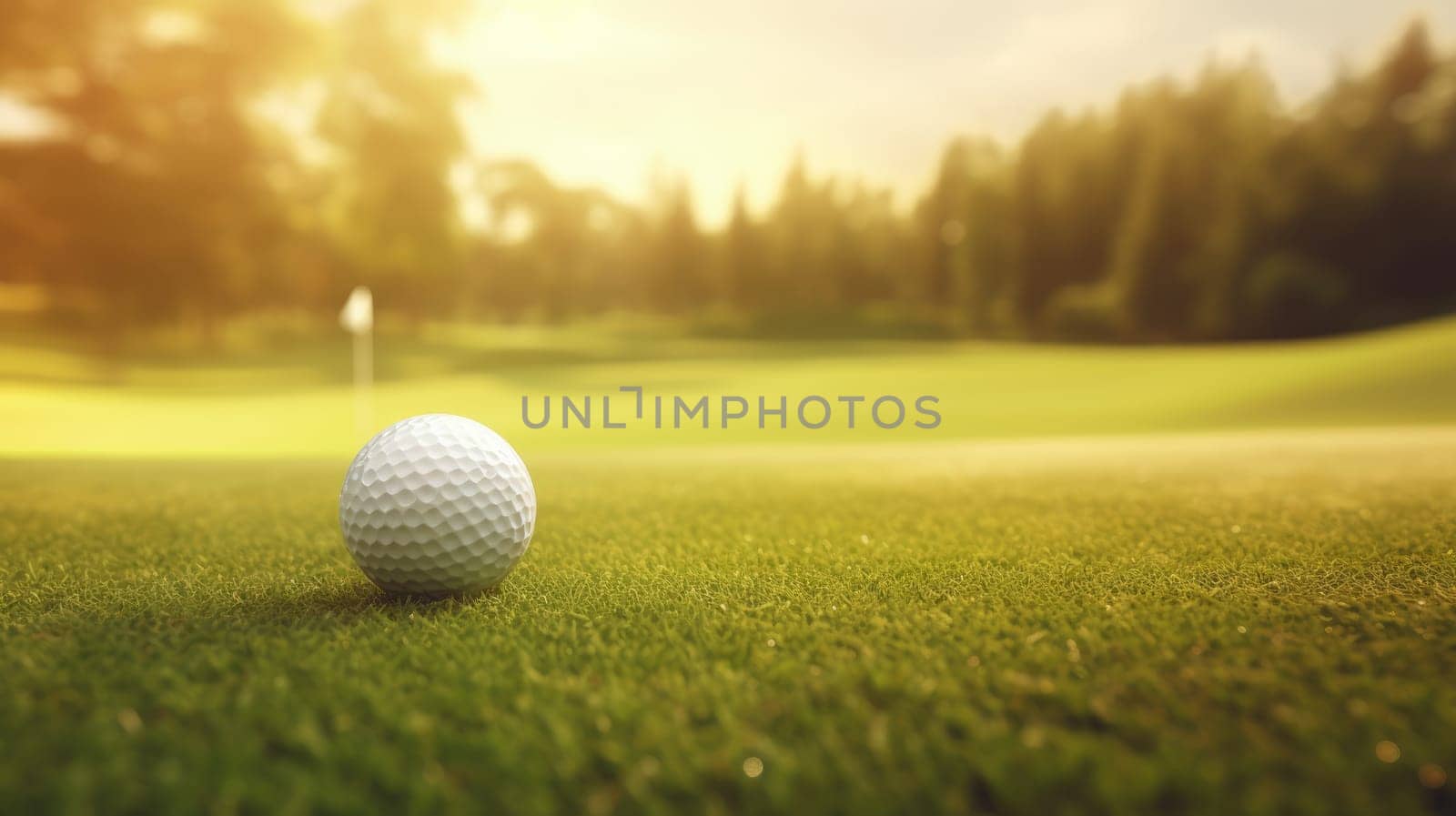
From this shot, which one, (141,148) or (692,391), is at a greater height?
(141,148)

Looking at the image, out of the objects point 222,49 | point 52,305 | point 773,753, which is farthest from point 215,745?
point 52,305

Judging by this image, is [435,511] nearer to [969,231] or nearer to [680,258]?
[969,231]

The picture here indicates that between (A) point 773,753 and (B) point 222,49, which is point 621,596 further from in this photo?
(B) point 222,49

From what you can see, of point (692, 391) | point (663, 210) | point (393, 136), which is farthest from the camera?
point (663, 210)

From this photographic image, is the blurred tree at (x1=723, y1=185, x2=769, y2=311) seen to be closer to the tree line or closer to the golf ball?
the tree line

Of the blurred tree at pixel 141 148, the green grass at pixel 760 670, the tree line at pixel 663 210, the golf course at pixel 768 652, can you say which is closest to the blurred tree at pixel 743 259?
the tree line at pixel 663 210

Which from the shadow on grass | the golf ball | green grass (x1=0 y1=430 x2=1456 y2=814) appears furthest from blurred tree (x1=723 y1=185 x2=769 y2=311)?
the shadow on grass

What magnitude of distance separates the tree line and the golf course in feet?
75.3

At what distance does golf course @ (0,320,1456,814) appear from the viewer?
4.59 feet

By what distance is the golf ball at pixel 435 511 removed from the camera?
245 cm

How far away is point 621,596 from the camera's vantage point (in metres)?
2.48

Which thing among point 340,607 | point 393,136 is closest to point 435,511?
point 340,607

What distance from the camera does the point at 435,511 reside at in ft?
8.15

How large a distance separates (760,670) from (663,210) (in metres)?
51.6
